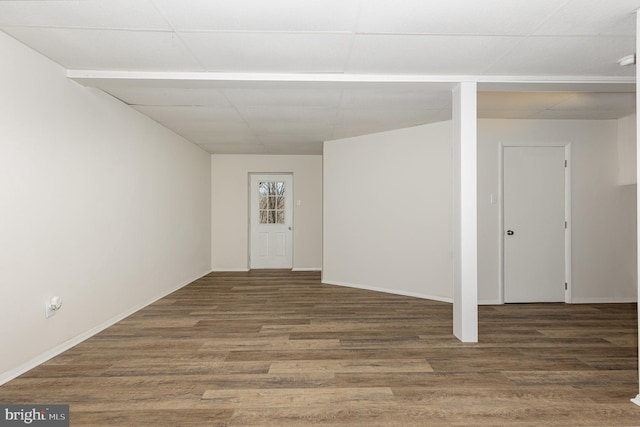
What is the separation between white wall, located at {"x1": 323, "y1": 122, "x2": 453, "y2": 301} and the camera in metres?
5.07

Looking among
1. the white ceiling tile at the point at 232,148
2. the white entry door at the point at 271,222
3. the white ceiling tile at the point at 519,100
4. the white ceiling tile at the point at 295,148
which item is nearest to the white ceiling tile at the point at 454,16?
the white ceiling tile at the point at 519,100

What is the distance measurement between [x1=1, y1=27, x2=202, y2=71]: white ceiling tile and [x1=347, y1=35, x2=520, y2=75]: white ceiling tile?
1434 millimetres

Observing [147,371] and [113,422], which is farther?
[147,371]

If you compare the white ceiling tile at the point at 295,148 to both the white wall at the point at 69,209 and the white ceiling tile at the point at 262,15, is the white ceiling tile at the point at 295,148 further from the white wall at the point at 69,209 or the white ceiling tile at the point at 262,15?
the white ceiling tile at the point at 262,15

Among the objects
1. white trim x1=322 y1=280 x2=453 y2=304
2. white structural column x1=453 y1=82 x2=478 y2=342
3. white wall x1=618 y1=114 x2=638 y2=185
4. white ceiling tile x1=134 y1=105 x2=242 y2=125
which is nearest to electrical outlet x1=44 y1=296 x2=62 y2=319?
white ceiling tile x1=134 y1=105 x2=242 y2=125

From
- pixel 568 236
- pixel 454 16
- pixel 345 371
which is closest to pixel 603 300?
pixel 568 236

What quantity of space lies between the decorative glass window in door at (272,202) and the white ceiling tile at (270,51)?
15.4 ft

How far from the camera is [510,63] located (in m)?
3.03

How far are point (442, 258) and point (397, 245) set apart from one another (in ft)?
2.38

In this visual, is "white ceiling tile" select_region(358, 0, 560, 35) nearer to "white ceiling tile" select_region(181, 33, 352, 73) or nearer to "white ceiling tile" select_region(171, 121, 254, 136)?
"white ceiling tile" select_region(181, 33, 352, 73)

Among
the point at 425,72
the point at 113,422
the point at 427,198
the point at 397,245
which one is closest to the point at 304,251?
the point at 397,245

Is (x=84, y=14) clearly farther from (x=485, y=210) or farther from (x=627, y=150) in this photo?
(x=627, y=150)

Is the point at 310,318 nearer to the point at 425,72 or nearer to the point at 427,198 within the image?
the point at 427,198

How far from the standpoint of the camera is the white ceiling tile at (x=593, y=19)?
2.18 metres
